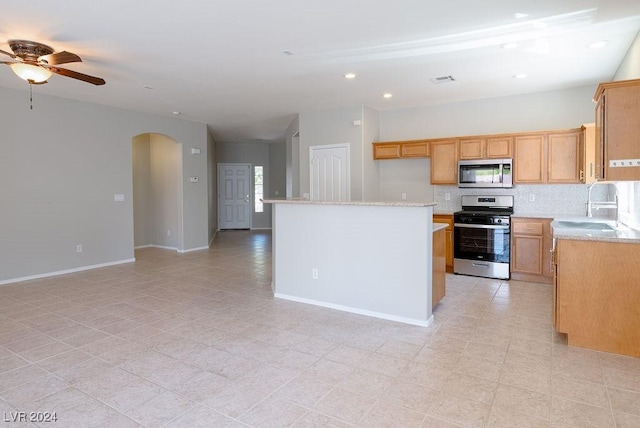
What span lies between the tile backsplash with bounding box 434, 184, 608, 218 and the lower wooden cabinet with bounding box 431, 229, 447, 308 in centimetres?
244

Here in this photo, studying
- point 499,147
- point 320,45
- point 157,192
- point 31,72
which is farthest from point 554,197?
point 157,192

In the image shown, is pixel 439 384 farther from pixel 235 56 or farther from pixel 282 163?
pixel 282 163

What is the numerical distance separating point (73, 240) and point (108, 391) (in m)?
4.54

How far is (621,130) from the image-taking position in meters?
2.86

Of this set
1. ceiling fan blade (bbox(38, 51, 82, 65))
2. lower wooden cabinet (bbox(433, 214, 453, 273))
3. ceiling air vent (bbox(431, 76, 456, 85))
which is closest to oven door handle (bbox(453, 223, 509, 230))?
lower wooden cabinet (bbox(433, 214, 453, 273))

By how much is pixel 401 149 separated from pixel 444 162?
0.78 meters

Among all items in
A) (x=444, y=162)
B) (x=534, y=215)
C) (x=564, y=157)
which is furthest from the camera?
(x=444, y=162)

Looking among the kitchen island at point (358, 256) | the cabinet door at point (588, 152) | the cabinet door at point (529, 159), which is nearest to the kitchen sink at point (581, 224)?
the cabinet door at point (588, 152)

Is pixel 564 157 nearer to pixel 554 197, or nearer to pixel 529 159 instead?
pixel 529 159

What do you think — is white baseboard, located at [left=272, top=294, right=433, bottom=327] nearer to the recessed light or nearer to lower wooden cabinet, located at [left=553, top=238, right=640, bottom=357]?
lower wooden cabinet, located at [left=553, top=238, right=640, bottom=357]

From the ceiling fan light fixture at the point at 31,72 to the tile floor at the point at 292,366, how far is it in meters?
2.45

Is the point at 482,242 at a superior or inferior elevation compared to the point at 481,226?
inferior

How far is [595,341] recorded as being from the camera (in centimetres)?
295

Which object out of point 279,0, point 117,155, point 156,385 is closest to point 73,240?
point 117,155
